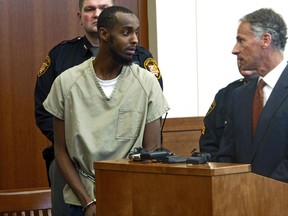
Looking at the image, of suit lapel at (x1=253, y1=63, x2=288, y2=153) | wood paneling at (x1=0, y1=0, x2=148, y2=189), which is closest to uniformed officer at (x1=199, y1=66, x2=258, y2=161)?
suit lapel at (x1=253, y1=63, x2=288, y2=153)

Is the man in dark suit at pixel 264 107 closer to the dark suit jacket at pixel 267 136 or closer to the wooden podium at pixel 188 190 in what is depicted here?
the dark suit jacket at pixel 267 136

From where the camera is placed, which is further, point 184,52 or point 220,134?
point 184,52

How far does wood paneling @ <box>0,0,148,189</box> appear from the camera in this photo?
4965mm

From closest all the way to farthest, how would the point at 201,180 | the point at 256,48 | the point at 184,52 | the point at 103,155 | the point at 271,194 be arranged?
the point at 201,180 < the point at 271,194 < the point at 103,155 < the point at 256,48 < the point at 184,52

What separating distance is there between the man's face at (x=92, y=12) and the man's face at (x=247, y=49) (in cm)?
68

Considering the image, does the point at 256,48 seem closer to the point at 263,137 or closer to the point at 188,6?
the point at 263,137

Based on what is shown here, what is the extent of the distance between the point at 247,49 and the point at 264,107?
0.44 m

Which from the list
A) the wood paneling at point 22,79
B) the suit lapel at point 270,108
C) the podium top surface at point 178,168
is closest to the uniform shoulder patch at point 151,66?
the suit lapel at point 270,108

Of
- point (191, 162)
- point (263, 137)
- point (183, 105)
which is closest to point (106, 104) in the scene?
point (263, 137)

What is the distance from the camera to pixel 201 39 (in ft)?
18.8

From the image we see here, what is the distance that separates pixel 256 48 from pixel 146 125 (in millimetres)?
743

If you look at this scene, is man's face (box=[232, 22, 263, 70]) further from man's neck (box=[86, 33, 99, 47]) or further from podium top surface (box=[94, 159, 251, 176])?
podium top surface (box=[94, 159, 251, 176])

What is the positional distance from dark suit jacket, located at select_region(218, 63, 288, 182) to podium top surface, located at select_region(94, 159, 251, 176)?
760 millimetres

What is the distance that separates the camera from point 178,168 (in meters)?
2.23
